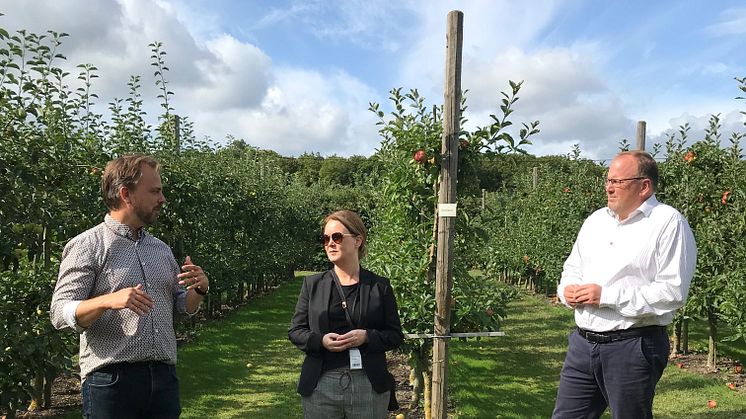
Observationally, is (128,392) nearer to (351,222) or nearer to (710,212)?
(351,222)

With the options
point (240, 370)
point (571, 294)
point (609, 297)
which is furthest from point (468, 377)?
point (609, 297)

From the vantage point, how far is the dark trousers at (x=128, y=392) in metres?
2.06

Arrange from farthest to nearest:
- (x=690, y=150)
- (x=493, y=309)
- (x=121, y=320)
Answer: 1. (x=690, y=150)
2. (x=493, y=309)
3. (x=121, y=320)

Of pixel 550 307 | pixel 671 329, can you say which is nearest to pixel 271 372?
pixel 671 329

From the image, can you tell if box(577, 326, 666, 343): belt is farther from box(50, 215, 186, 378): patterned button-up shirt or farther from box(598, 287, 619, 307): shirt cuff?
box(50, 215, 186, 378): patterned button-up shirt

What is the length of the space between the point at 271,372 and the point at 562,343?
13.4 feet

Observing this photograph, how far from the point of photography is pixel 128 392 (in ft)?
6.84

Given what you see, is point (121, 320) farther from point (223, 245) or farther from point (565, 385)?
point (223, 245)

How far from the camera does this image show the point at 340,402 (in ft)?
8.25

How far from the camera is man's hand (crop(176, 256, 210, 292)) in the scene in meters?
2.23

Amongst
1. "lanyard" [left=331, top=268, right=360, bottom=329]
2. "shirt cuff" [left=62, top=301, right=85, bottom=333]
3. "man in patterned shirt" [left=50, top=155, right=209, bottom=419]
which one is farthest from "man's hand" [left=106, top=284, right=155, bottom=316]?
"lanyard" [left=331, top=268, right=360, bottom=329]

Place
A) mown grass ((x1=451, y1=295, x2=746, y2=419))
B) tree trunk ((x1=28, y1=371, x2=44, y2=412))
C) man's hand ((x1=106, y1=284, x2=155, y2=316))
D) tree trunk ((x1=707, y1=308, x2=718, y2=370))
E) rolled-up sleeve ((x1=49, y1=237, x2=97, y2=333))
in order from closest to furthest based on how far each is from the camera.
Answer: man's hand ((x1=106, y1=284, x2=155, y2=316)) < rolled-up sleeve ((x1=49, y1=237, x2=97, y2=333)) < tree trunk ((x1=28, y1=371, x2=44, y2=412)) < mown grass ((x1=451, y1=295, x2=746, y2=419)) < tree trunk ((x1=707, y1=308, x2=718, y2=370))

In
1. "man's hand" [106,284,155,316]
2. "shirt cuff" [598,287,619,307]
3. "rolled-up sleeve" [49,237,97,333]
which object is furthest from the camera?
"shirt cuff" [598,287,619,307]

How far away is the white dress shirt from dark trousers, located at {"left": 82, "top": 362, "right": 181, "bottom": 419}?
6.29ft
